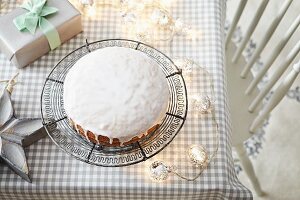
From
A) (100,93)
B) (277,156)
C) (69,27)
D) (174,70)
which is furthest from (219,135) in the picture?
(277,156)

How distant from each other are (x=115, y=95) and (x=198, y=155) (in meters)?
0.23

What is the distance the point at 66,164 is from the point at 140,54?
29cm

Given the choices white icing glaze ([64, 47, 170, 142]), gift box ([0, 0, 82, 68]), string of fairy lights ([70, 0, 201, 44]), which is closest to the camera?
white icing glaze ([64, 47, 170, 142])

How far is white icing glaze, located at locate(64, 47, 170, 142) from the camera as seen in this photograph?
3.49 feet

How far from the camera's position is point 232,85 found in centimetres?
162

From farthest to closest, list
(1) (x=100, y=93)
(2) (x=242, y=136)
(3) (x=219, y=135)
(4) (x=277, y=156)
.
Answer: (4) (x=277, y=156) < (2) (x=242, y=136) < (3) (x=219, y=135) < (1) (x=100, y=93)

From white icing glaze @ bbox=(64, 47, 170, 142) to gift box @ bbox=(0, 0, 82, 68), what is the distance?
132 mm

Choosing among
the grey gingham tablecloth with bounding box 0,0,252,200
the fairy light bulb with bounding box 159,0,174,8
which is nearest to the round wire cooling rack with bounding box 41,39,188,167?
the grey gingham tablecloth with bounding box 0,0,252,200

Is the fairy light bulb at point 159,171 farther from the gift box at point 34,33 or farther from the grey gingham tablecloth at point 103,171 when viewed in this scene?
the gift box at point 34,33

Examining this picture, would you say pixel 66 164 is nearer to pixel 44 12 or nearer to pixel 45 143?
pixel 45 143

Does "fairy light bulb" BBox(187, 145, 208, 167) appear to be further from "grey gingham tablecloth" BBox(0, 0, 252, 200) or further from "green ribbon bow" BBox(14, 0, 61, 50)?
"green ribbon bow" BBox(14, 0, 61, 50)

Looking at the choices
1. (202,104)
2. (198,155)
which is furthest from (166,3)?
(198,155)

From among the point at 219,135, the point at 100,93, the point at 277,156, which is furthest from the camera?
the point at 277,156

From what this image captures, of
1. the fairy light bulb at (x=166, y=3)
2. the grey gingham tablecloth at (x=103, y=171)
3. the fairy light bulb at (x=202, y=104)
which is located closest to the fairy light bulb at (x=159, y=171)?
the grey gingham tablecloth at (x=103, y=171)
